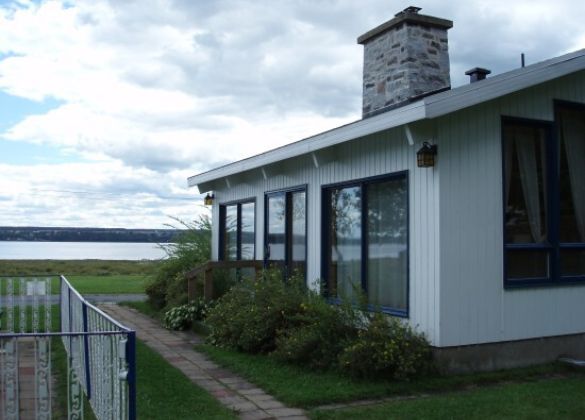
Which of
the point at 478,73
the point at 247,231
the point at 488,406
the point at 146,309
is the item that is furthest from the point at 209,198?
the point at 488,406

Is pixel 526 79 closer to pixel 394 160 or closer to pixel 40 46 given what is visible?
pixel 394 160

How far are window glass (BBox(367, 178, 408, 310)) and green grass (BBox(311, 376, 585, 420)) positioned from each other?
1542 mm

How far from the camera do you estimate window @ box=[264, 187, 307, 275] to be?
980cm

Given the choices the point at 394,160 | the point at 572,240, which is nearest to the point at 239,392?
the point at 394,160

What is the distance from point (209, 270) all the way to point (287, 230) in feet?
4.83

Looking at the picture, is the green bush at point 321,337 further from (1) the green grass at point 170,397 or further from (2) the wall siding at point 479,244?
(1) the green grass at point 170,397

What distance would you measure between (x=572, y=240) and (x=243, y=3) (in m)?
5.66

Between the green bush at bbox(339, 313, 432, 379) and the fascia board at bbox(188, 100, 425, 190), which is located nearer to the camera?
the green bush at bbox(339, 313, 432, 379)

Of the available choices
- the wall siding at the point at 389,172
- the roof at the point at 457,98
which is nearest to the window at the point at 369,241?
the wall siding at the point at 389,172

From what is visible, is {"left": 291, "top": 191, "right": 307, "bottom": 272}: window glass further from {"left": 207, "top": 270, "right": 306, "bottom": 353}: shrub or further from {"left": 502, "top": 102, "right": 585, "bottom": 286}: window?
{"left": 502, "top": 102, "right": 585, "bottom": 286}: window

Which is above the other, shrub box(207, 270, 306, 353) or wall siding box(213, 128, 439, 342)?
wall siding box(213, 128, 439, 342)

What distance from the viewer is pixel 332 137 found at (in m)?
7.98

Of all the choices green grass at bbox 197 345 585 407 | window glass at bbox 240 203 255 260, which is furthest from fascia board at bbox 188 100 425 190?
green grass at bbox 197 345 585 407

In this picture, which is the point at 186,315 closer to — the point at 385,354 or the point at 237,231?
the point at 237,231
